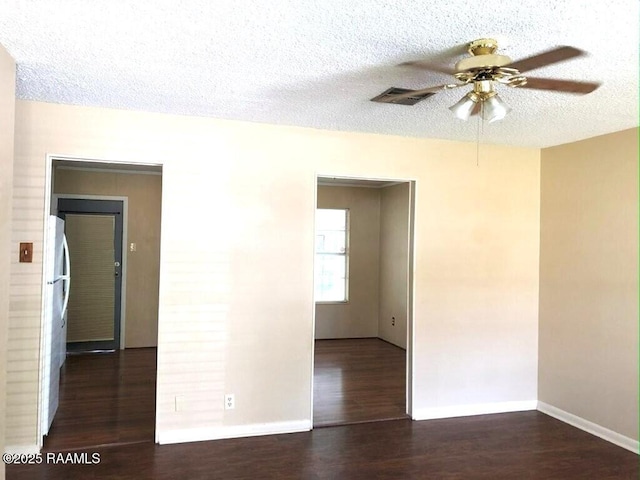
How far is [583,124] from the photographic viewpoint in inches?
140

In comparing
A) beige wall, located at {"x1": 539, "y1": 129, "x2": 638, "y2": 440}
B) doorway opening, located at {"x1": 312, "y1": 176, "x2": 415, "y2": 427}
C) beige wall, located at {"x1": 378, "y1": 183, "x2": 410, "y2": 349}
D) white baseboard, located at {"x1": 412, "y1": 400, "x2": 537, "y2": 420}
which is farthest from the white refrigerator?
beige wall, located at {"x1": 378, "y1": 183, "x2": 410, "y2": 349}

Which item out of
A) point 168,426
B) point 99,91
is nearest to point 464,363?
point 168,426

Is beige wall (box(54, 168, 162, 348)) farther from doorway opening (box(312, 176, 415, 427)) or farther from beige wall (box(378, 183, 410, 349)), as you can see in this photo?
beige wall (box(378, 183, 410, 349))

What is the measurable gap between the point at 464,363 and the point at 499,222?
128 cm

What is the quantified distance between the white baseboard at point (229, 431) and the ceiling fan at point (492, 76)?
263cm

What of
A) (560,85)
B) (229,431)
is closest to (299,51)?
(560,85)

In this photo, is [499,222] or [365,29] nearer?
[365,29]

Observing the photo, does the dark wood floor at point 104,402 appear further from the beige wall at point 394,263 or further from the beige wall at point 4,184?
the beige wall at point 394,263

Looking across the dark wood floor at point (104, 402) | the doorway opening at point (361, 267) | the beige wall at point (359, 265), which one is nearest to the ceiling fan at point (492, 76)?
the dark wood floor at point (104, 402)

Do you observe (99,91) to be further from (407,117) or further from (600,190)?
(600,190)

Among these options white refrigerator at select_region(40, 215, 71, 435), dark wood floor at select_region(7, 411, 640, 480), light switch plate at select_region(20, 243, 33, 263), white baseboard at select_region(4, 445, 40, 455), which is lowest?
dark wood floor at select_region(7, 411, 640, 480)

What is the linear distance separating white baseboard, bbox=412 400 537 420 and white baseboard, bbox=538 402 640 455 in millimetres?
159

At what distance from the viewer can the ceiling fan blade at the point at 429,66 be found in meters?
2.44

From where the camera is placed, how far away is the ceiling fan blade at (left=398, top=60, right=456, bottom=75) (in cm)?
244
